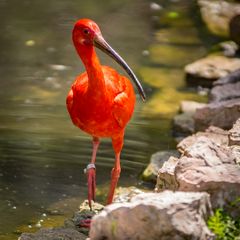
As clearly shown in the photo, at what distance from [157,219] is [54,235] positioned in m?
1.34

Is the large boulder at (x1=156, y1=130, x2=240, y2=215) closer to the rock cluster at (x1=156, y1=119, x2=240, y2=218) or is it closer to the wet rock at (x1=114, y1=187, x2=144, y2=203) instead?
the rock cluster at (x1=156, y1=119, x2=240, y2=218)

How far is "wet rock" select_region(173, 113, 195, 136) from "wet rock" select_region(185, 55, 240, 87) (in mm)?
1352

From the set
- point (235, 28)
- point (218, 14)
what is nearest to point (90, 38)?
point (235, 28)

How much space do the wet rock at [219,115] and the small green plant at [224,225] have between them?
3.33m

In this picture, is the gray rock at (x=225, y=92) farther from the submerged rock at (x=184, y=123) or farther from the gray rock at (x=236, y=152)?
the gray rock at (x=236, y=152)

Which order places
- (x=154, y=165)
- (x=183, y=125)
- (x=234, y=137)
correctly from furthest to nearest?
(x=183, y=125)
(x=154, y=165)
(x=234, y=137)

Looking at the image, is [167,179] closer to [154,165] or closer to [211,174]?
[211,174]

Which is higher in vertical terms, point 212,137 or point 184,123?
point 212,137

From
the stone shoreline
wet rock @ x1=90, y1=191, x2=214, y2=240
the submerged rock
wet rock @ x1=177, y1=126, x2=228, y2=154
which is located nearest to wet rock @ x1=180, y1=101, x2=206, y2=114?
the submerged rock

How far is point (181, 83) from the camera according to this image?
955 centimetres

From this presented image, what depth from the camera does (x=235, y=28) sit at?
1018cm

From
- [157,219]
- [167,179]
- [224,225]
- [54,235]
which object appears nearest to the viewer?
[157,219]

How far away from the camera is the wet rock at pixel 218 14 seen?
1107cm

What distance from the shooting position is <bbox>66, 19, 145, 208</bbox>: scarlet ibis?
529 cm
